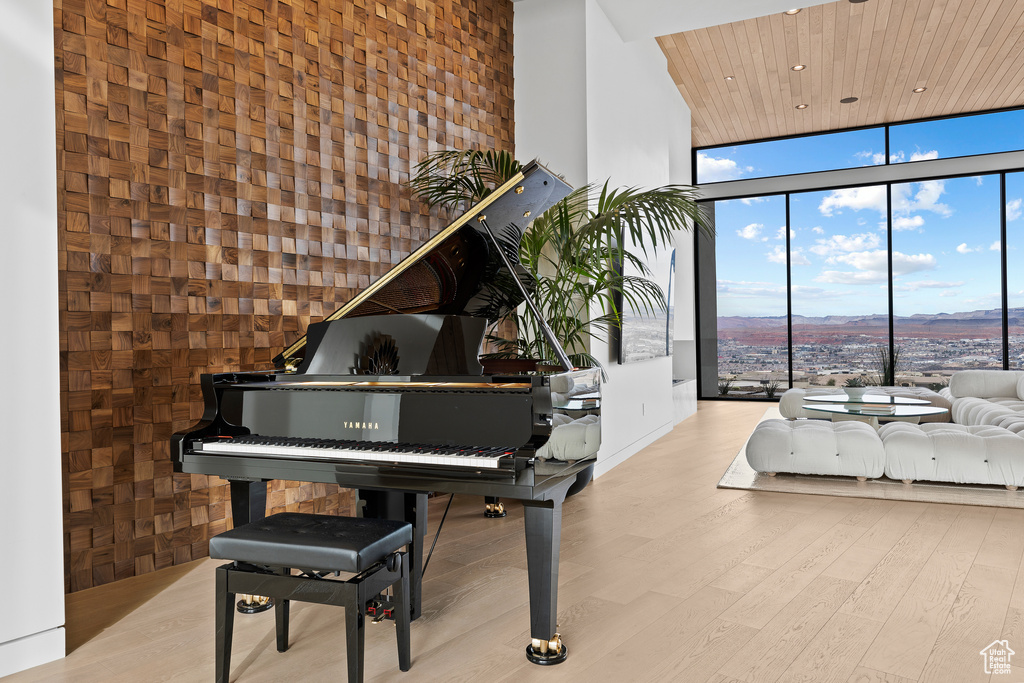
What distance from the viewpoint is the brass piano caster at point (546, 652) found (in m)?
2.03

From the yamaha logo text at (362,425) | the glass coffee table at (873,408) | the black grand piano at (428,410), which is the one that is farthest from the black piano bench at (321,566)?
the glass coffee table at (873,408)

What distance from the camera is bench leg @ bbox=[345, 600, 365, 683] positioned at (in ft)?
5.58

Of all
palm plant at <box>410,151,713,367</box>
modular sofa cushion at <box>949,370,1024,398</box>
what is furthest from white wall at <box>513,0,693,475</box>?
modular sofa cushion at <box>949,370,1024,398</box>

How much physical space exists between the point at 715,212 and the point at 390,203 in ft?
22.2

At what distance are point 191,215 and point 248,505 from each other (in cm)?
144

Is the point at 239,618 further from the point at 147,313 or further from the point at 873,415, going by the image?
the point at 873,415

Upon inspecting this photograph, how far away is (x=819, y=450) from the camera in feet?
14.2

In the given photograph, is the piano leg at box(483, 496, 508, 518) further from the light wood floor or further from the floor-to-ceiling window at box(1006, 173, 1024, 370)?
the floor-to-ceiling window at box(1006, 173, 1024, 370)

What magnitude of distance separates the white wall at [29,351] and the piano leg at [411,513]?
1034 mm

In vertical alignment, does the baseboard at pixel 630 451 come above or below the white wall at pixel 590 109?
below

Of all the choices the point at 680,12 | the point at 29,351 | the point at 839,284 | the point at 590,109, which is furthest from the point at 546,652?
the point at 839,284

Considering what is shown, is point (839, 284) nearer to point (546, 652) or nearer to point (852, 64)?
point (852, 64)

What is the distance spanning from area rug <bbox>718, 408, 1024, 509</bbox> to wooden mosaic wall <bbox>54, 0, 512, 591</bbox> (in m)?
2.74

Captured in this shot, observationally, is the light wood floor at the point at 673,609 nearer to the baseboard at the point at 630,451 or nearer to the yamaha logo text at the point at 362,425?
the yamaha logo text at the point at 362,425
